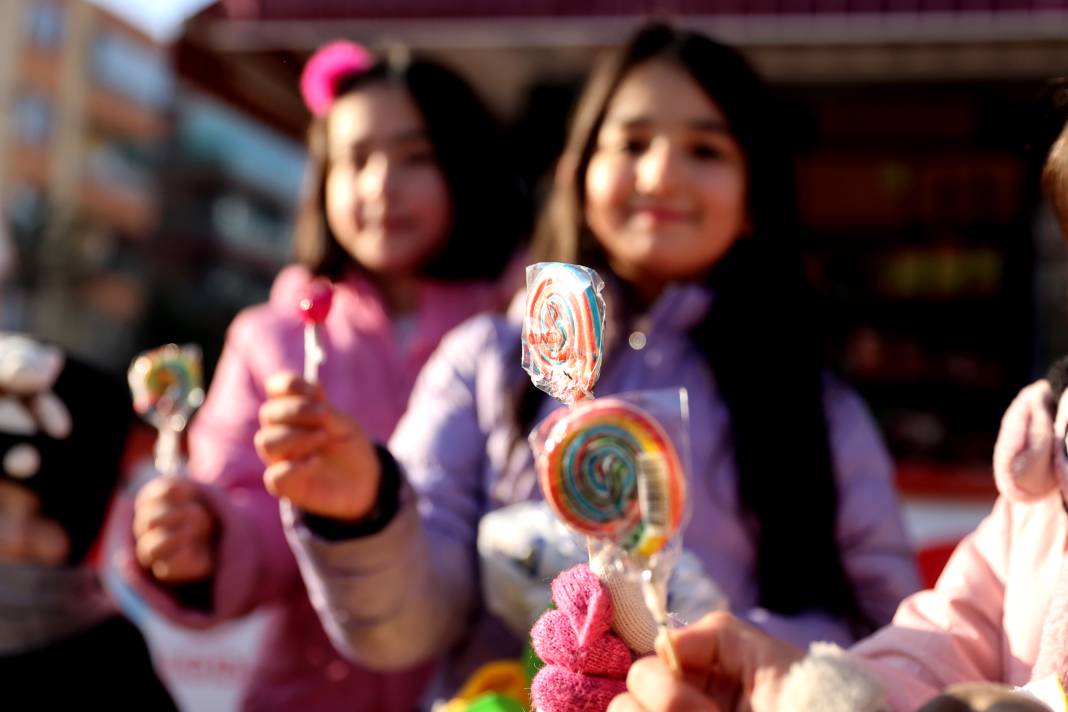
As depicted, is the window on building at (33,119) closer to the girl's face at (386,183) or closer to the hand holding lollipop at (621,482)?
the girl's face at (386,183)

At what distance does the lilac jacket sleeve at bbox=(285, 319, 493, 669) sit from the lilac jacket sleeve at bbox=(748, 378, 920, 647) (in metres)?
0.39

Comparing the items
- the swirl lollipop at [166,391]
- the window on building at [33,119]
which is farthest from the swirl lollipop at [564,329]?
the window on building at [33,119]

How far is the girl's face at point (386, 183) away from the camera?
195 centimetres

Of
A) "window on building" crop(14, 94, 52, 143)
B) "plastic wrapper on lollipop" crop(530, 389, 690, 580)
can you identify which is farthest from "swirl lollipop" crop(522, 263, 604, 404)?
"window on building" crop(14, 94, 52, 143)

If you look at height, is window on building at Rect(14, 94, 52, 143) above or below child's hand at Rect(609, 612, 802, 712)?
above

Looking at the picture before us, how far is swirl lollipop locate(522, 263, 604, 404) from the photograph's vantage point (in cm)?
91

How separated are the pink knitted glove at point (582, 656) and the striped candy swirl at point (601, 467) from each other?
3.5 inches

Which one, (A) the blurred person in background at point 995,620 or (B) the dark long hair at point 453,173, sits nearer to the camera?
(A) the blurred person in background at point 995,620

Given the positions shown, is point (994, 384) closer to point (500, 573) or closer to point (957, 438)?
point (957, 438)

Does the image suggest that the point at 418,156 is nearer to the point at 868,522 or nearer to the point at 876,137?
the point at 868,522

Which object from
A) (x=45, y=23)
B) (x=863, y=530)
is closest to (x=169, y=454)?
(x=863, y=530)

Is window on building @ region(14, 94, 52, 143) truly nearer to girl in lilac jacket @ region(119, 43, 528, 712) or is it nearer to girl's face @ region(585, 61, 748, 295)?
girl in lilac jacket @ region(119, 43, 528, 712)

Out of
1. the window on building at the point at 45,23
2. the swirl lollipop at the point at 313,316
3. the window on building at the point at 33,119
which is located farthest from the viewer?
the window on building at the point at 33,119

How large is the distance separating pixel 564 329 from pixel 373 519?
505 mm
